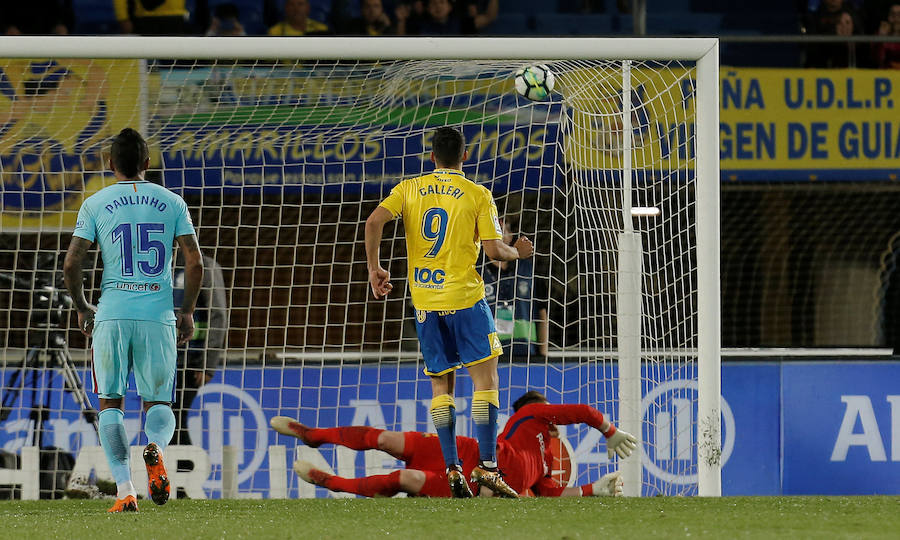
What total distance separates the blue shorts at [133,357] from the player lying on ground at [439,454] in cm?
129

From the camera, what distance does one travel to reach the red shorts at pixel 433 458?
Answer: 5906mm

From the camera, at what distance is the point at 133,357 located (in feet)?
16.1

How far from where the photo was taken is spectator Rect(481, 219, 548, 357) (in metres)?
7.39

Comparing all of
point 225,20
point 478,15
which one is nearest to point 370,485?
point 225,20

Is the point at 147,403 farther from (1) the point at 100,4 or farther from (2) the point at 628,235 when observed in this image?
(1) the point at 100,4

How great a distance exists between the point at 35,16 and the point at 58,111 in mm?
4251

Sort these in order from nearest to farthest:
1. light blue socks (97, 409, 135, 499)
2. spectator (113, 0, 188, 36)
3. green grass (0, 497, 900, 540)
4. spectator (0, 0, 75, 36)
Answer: green grass (0, 497, 900, 540) < light blue socks (97, 409, 135, 499) < spectator (113, 0, 188, 36) < spectator (0, 0, 75, 36)

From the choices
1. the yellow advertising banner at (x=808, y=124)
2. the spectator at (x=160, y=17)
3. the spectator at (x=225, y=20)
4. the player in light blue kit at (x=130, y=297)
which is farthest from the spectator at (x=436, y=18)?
the player in light blue kit at (x=130, y=297)

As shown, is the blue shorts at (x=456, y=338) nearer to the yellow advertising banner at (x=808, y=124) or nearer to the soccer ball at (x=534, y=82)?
the soccer ball at (x=534, y=82)

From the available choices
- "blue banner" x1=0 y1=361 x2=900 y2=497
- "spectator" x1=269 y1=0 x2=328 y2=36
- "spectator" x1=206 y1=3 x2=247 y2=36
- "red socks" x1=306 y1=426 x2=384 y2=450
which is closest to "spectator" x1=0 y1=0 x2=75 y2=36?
"spectator" x1=206 y1=3 x2=247 y2=36

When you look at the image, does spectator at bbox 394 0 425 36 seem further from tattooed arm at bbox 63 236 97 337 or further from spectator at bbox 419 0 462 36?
tattooed arm at bbox 63 236 97 337

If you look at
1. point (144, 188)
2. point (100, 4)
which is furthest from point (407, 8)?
point (144, 188)

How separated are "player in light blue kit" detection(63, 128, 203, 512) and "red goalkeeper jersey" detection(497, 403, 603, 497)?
1760mm

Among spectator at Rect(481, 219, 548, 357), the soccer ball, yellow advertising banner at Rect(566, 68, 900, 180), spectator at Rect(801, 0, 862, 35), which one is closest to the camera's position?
the soccer ball
